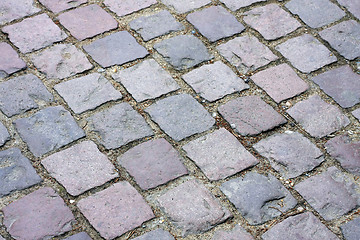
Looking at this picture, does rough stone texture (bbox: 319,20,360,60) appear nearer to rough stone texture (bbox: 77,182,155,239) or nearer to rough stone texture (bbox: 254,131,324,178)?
rough stone texture (bbox: 254,131,324,178)

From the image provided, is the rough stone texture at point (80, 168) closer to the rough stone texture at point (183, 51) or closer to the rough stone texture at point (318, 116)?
the rough stone texture at point (183, 51)

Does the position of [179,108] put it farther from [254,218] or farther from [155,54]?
[254,218]

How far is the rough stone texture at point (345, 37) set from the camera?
3408 mm

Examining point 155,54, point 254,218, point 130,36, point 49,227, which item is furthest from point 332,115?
point 49,227

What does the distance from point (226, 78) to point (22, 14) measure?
1.50m

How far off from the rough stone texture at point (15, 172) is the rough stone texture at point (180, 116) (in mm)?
753

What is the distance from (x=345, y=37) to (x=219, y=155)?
1393 mm

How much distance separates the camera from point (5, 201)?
2.54 meters

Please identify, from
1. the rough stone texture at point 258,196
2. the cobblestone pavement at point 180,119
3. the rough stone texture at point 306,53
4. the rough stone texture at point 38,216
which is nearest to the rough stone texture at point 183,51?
the cobblestone pavement at point 180,119

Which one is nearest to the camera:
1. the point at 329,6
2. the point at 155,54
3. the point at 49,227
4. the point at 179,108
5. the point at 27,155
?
the point at 49,227

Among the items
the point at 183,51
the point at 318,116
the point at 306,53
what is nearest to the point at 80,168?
the point at 183,51

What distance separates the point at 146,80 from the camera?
3158 millimetres

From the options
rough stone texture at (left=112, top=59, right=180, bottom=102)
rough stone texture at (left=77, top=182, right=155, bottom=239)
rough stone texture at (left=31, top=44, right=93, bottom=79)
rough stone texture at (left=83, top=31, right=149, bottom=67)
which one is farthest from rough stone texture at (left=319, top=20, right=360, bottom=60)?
rough stone texture at (left=77, top=182, right=155, bottom=239)

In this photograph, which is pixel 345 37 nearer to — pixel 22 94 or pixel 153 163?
pixel 153 163
